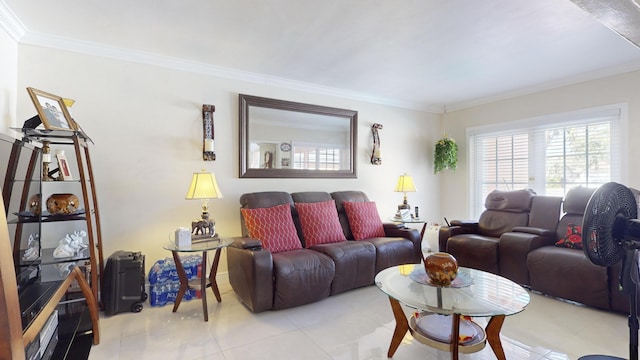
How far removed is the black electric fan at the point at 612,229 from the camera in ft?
4.84

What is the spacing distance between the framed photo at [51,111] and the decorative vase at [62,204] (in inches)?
20.1

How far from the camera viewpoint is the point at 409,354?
6.75 ft

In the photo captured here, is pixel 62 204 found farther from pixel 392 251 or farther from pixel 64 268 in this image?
pixel 392 251

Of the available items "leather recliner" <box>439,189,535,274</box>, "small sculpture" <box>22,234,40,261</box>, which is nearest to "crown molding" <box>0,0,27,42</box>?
"small sculpture" <box>22,234,40,261</box>

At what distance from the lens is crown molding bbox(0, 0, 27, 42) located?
2261 mm

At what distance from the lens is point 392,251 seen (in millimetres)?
3422

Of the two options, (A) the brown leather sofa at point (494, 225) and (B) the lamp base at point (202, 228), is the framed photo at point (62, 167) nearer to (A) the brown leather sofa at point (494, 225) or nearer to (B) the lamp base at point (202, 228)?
(B) the lamp base at point (202, 228)

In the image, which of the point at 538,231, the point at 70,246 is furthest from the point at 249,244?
the point at 538,231

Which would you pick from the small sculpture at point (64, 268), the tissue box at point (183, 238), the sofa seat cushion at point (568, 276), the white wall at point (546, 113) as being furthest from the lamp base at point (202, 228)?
the white wall at point (546, 113)

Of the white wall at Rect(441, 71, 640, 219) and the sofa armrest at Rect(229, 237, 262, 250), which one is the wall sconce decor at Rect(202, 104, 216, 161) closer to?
the sofa armrest at Rect(229, 237, 262, 250)

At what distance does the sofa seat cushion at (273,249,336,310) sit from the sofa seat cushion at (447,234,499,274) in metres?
1.69

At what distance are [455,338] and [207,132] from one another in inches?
113

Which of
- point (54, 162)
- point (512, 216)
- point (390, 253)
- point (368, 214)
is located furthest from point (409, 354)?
point (54, 162)

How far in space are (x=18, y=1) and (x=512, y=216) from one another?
505 cm
